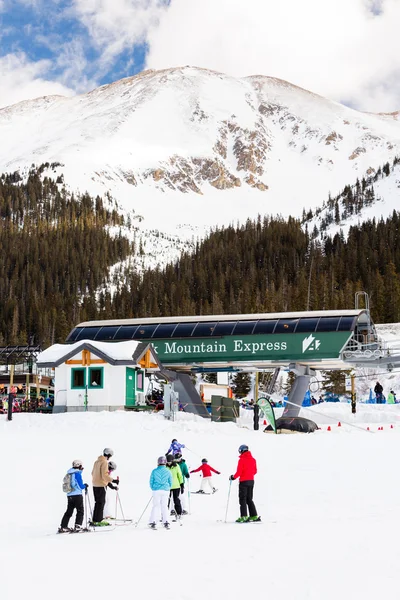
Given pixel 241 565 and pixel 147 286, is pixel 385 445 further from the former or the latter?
pixel 147 286

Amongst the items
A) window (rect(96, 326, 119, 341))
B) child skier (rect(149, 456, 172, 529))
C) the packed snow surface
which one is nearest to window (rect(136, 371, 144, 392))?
window (rect(96, 326, 119, 341))

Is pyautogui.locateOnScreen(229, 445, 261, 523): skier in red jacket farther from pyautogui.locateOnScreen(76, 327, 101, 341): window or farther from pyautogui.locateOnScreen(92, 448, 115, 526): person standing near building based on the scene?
pyautogui.locateOnScreen(76, 327, 101, 341): window

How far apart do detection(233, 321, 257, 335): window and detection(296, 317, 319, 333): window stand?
2.34 metres

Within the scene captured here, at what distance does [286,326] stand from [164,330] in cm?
628

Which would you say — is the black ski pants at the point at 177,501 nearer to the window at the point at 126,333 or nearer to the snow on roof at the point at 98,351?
the snow on roof at the point at 98,351

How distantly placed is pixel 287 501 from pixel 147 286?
115558 mm

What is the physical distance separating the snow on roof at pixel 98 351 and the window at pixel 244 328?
5.96 metres

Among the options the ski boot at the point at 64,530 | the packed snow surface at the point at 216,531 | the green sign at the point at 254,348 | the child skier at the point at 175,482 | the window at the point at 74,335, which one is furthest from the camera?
the window at the point at 74,335

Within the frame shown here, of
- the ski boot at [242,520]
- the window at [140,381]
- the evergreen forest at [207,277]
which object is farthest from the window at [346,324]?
the evergreen forest at [207,277]

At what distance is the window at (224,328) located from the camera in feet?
123

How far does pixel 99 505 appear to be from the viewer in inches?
496

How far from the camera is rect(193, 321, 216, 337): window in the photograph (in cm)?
3775

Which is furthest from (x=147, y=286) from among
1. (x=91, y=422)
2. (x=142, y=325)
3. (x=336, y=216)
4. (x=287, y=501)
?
(x=287, y=501)

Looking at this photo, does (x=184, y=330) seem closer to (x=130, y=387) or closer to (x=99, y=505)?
(x=130, y=387)
